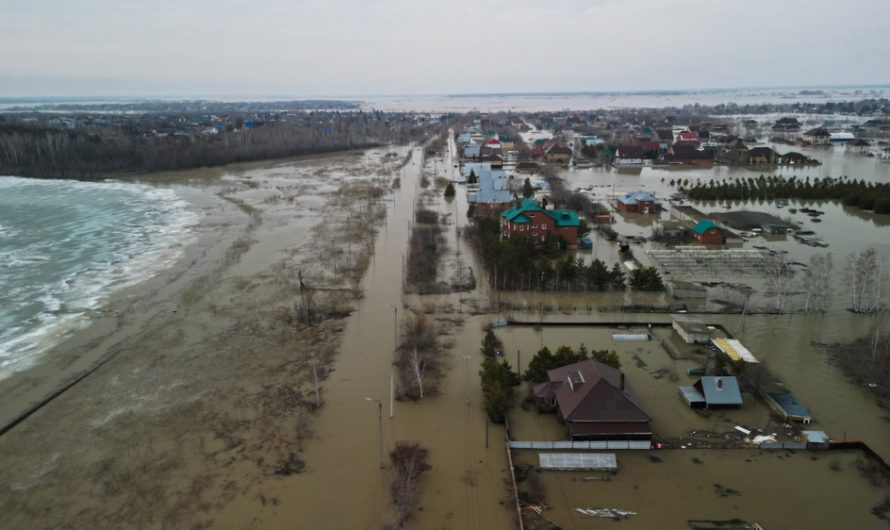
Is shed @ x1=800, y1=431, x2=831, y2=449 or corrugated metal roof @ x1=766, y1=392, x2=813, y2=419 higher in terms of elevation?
corrugated metal roof @ x1=766, y1=392, x2=813, y2=419

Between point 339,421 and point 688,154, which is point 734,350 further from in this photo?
point 688,154

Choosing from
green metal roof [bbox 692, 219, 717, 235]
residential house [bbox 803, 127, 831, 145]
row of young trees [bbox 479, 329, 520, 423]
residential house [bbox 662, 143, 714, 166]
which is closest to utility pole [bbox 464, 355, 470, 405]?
row of young trees [bbox 479, 329, 520, 423]

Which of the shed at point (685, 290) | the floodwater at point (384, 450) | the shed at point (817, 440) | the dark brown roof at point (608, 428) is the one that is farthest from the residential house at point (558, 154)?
the dark brown roof at point (608, 428)

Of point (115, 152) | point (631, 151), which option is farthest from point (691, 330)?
point (115, 152)

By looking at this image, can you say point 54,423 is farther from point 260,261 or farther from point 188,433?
point 260,261

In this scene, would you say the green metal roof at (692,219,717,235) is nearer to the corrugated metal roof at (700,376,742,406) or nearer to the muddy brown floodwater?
the muddy brown floodwater

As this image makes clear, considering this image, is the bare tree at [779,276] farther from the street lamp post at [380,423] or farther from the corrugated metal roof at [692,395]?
the street lamp post at [380,423]
